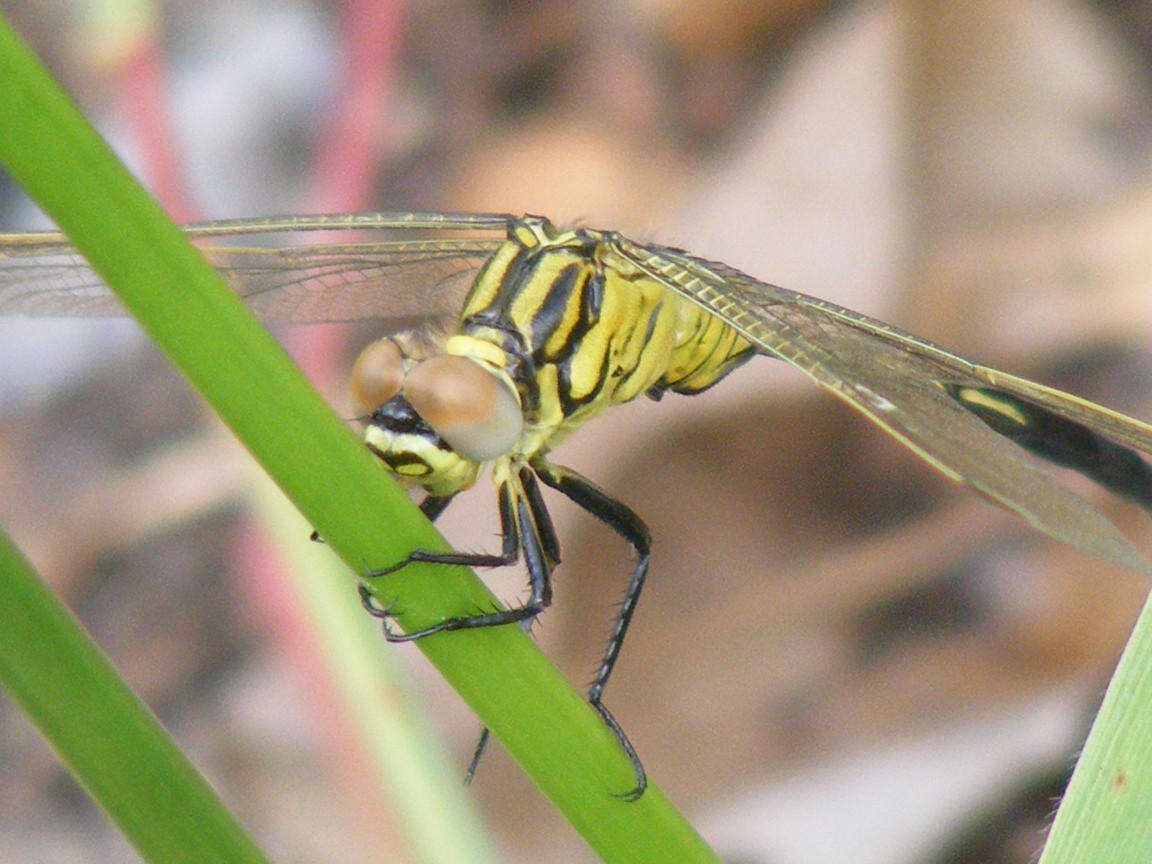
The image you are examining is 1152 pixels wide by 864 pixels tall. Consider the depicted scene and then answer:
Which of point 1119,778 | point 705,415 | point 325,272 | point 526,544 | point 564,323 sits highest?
point 325,272

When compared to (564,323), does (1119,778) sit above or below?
below

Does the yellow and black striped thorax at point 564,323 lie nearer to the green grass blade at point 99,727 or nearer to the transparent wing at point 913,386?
the transparent wing at point 913,386

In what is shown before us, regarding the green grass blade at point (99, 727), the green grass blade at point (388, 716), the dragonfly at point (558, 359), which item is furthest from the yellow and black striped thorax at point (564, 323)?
the green grass blade at point (99, 727)

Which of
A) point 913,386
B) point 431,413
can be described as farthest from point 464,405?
point 913,386

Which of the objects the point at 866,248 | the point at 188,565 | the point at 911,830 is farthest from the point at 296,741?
the point at 866,248

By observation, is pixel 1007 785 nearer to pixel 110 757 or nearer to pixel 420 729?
pixel 420 729

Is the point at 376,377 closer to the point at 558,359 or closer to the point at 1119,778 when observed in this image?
the point at 558,359
